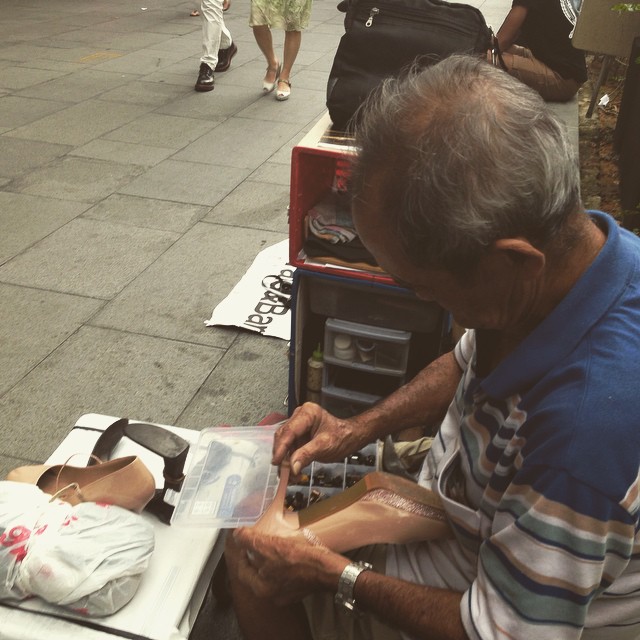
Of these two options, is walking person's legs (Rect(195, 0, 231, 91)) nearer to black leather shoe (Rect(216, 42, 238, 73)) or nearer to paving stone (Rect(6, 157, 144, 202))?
black leather shoe (Rect(216, 42, 238, 73))

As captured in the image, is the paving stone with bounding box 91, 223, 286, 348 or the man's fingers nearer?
the man's fingers

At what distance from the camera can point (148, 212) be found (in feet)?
14.7

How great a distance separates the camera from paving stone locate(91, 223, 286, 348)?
11.1ft

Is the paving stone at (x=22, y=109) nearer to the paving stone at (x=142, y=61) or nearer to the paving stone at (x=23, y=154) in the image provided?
the paving stone at (x=23, y=154)

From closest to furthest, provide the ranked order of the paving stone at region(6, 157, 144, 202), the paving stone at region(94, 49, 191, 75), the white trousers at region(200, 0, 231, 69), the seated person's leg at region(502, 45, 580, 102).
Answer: the paving stone at region(6, 157, 144, 202), the seated person's leg at region(502, 45, 580, 102), the white trousers at region(200, 0, 231, 69), the paving stone at region(94, 49, 191, 75)

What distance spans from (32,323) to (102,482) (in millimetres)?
2080

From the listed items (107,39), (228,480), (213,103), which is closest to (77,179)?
(213,103)

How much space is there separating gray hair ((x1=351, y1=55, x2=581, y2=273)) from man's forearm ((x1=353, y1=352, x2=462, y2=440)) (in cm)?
73

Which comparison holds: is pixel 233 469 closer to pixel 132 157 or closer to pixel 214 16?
pixel 132 157

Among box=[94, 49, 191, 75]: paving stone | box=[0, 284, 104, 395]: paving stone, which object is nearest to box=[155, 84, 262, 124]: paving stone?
box=[94, 49, 191, 75]: paving stone

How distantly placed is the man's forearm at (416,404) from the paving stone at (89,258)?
2.19m

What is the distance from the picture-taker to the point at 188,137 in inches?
226

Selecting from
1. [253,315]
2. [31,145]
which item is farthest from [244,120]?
[253,315]

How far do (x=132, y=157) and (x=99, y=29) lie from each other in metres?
5.14
